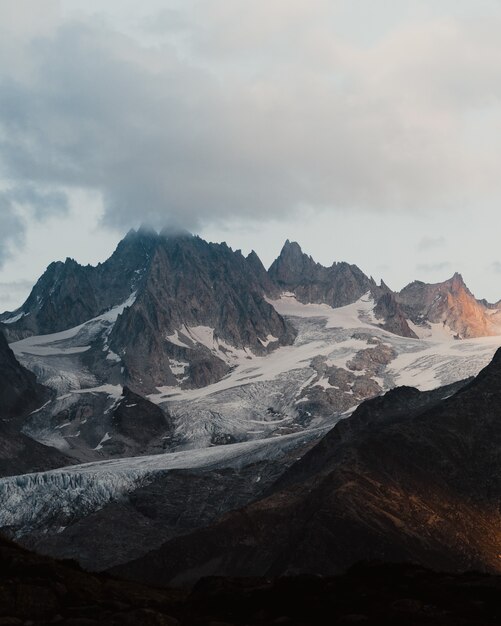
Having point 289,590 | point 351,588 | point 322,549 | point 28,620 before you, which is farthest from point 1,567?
point 322,549

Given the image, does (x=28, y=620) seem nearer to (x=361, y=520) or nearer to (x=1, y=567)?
(x=1, y=567)

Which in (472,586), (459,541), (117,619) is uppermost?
(117,619)

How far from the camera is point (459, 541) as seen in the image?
189625 mm

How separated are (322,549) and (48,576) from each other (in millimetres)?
122578

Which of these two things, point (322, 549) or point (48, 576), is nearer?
point (48, 576)

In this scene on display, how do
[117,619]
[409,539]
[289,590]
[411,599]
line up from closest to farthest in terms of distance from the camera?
[117,619], [411,599], [289,590], [409,539]

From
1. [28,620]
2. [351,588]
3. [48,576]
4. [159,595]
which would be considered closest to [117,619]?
[28,620]

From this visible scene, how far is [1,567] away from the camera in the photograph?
232 feet

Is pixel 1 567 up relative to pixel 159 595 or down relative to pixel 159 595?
up

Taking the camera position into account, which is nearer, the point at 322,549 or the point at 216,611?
the point at 216,611

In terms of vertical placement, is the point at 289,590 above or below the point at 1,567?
below

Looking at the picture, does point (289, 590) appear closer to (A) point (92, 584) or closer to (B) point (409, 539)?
(A) point (92, 584)

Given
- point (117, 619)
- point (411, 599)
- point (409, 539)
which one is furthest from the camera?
point (409, 539)

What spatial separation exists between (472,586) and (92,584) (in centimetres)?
2530
